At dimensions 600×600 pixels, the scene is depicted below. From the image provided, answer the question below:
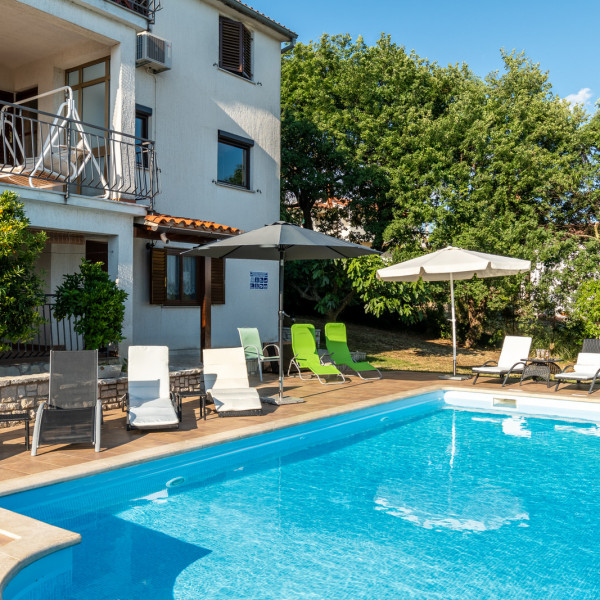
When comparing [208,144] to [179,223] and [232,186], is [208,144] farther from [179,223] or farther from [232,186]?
[179,223]

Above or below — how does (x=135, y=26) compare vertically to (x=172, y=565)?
above

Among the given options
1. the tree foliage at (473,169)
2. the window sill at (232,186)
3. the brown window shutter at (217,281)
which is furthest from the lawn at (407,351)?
the window sill at (232,186)

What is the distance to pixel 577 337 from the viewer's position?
1952cm

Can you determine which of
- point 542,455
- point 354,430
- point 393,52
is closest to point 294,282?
point 393,52

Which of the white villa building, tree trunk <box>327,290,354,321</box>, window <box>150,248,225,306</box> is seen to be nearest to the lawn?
tree trunk <box>327,290,354,321</box>

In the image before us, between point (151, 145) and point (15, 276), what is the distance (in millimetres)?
5412

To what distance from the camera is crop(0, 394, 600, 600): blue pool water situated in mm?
4180

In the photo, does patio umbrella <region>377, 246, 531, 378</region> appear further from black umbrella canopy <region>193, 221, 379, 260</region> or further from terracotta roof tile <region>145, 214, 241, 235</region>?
terracotta roof tile <region>145, 214, 241, 235</region>

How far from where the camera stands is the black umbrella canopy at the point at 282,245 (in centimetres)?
899

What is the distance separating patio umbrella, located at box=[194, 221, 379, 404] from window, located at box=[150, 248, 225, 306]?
2660mm

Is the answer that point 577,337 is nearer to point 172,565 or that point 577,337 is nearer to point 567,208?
point 567,208

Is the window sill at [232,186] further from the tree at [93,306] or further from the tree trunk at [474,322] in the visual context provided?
the tree trunk at [474,322]

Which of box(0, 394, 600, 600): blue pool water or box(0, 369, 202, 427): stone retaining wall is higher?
box(0, 369, 202, 427): stone retaining wall

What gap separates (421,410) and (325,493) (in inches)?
181
